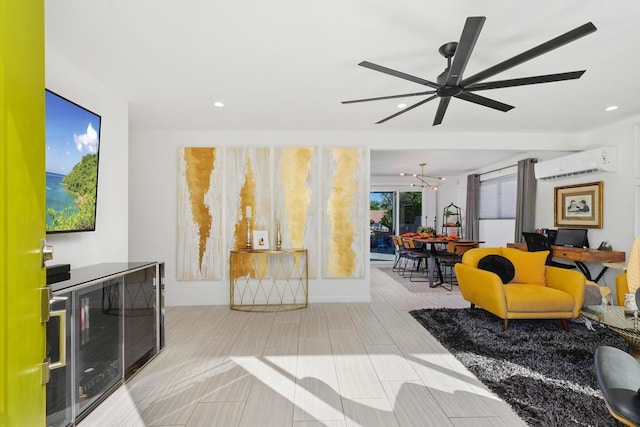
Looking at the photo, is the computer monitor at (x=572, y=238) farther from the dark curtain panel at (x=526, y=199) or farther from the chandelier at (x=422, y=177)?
the chandelier at (x=422, y=177)

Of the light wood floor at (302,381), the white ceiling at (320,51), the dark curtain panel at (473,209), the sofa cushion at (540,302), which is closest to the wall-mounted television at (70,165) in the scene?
the white ceiling at (320,51)

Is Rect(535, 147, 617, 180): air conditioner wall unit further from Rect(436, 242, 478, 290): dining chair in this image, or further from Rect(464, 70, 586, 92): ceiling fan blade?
Rect(464, 70, 586, 92): ceiling fan blade

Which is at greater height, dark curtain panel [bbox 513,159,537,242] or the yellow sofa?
dark curtain panel [bbox 513,159,537,242]

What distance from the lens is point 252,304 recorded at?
181 inches

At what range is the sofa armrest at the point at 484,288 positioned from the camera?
3355 millimetres

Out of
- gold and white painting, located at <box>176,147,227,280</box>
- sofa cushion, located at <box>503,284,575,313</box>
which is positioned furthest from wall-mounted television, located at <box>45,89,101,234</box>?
sofa cushion, located at <box>503,284,575,313</box>

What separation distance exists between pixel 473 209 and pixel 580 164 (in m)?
3.49

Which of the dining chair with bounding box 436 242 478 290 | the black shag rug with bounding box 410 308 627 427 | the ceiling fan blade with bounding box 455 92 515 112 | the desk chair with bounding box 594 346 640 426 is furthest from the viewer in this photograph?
the dining chair with bounding box 436 242 478 290

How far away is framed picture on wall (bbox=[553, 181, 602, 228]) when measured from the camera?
4.56m

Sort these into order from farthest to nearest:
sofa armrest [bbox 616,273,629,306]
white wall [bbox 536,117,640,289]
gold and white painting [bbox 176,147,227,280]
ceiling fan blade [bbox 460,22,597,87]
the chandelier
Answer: the chandelier
gold and white painting [bbox 176,147,227,280]
white wall [bbox 536,117,640,289]
sofa armrest [bbox 616,273,629,306]
ceiling fan blade [bbox 460,22,597,87]

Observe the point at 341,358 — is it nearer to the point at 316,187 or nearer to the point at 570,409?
the point at 570,409

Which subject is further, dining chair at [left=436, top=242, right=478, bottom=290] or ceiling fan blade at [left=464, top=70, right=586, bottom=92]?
dining chair at [left=436, top=242, right=478, bottom=290]

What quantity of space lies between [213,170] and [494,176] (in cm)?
613

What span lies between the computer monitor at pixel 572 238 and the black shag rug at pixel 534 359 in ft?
5.30
